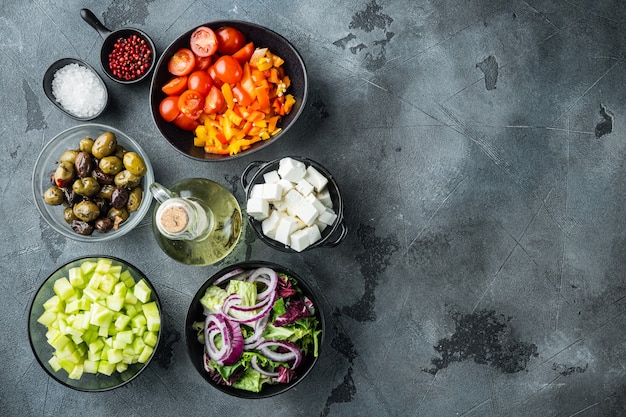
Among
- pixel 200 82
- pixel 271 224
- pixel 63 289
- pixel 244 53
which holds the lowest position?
pixel 63 289

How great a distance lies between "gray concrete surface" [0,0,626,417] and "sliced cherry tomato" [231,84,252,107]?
0.94ft

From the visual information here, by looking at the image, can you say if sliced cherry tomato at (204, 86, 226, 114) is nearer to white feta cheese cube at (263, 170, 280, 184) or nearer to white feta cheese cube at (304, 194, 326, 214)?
white feta cheese cube at (263, 170, 280, 184)

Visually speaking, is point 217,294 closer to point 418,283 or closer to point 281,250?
point 281,250

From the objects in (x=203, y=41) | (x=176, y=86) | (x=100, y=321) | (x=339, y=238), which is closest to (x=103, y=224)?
(x=100, y=321)

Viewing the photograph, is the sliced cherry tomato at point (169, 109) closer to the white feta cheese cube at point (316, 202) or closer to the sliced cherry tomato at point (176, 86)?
the sliced cherry tomato at point (176, 86)

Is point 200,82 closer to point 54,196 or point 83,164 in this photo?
point 83,164

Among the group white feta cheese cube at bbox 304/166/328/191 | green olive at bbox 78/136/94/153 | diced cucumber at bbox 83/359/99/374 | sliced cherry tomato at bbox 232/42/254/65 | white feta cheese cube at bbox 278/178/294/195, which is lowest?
diced cucumber at bbox 83/359/99/374

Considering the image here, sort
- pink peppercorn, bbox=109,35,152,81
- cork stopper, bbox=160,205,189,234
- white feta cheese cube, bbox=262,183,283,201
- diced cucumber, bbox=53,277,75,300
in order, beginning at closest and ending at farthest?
cork stopper, bbox=160,205,189,234 → white feta cheese cube, bbox=262,183,283,201 → diced cucumber, bbox=53,277,75,300 → pink peppercorn, bbox=109,35,152,81

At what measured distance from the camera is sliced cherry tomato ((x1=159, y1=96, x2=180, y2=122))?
2398mm

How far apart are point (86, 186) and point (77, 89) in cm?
49

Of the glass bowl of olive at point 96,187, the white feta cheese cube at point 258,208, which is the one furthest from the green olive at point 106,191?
the white feta cheese cube at point 258,208

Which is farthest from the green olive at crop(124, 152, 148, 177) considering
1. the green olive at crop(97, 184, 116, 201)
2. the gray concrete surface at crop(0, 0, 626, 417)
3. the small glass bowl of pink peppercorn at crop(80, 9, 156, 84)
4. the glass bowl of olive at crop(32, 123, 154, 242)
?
the small glass bowl of pink peppercorn at crop(80, 9, 156, 84)

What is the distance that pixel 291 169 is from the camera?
90.1 inches

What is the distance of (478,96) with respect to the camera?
2.59 metres
